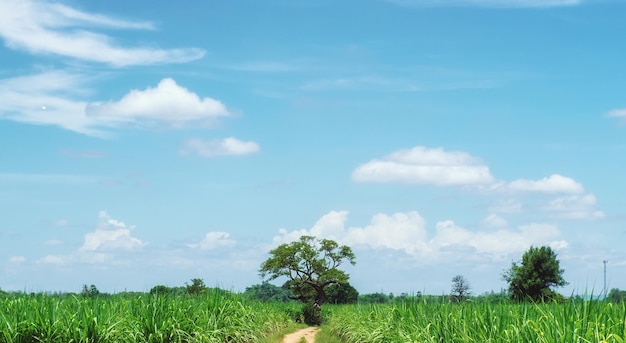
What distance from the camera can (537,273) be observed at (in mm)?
62875

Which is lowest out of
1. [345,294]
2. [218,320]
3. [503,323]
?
[218,320]

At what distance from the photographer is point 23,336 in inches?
499

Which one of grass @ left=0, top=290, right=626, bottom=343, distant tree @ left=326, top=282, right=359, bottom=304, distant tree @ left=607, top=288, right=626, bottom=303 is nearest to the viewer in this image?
grass @ left=0, top=290, right=626, bottom=343

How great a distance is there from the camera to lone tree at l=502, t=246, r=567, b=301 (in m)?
62.4

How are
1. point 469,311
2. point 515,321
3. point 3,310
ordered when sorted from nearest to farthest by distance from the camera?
1. point 515,321
2. point 469,311
3. point 3,310

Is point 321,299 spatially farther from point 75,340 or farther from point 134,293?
point 75,340

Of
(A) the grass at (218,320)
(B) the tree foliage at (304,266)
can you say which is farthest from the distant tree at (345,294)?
(A) the grass at (218,320)

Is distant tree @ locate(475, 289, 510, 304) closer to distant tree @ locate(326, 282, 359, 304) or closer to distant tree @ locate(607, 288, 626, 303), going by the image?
distant tree @ locate(607, 288, 626, 303)

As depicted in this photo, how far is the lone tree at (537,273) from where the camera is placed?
62.4 m

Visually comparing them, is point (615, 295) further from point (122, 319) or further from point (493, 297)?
point (122, 319)

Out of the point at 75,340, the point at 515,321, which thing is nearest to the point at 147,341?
the point at 75,340

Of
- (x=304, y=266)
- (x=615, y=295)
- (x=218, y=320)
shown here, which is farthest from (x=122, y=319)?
(x=304, y=266)

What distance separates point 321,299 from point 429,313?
163 ft

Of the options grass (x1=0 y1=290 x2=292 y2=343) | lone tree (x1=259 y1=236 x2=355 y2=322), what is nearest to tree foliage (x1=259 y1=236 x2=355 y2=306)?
lone tree (x1=259 y1=236 x2=355 y2=322)
